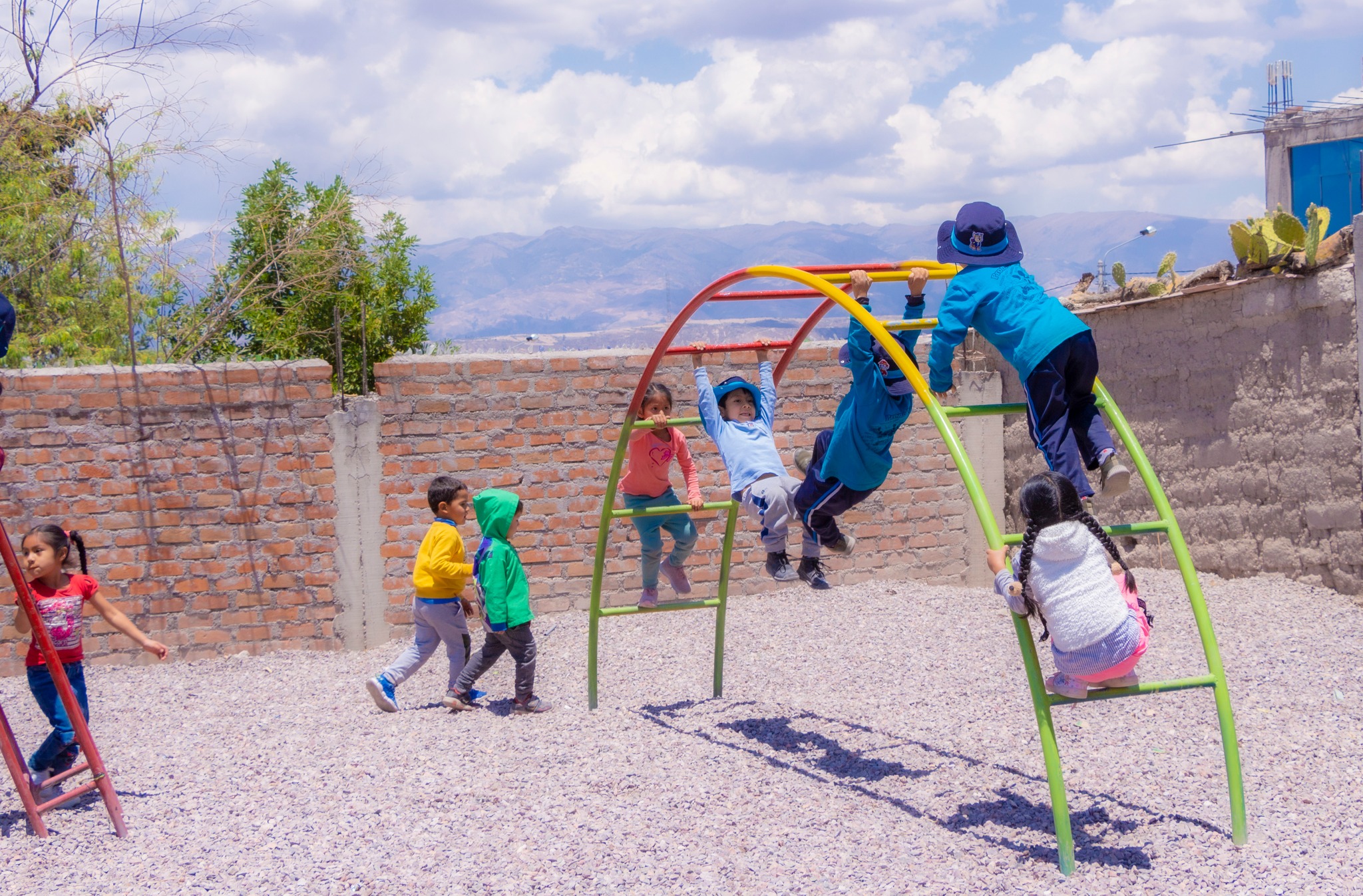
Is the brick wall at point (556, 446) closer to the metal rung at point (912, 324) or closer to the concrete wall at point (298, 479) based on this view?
the concrete wall at point (298, 479)

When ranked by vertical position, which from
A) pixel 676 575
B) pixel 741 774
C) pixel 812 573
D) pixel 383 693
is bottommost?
pixel 741 774

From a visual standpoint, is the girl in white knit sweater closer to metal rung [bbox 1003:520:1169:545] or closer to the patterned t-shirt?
metal rung [bbox 1003:520:1169:545]

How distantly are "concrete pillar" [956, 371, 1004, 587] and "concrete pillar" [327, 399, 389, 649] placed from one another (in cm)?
418

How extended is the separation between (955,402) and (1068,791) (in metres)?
4.24

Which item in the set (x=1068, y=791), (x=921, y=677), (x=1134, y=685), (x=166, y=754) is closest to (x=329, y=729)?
(x=166, y=754)

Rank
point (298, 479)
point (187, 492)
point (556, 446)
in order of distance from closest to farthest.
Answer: point (187, 492)
point (298, 479)
point (556, 446)

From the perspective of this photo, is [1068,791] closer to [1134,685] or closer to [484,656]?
[1134,685]

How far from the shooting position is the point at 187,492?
6.64 metres

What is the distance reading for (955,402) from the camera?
7953 millimetres

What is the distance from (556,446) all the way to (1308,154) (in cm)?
2234

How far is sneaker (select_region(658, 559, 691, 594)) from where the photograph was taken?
18.7 ft

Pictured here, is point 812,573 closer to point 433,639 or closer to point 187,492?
point 433,639

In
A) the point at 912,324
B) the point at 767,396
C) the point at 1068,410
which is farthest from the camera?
the point at 767,396

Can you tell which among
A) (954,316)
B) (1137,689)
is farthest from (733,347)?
(1137,689)
